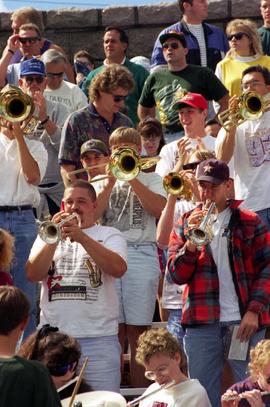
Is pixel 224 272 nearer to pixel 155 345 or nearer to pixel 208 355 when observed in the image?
pixel 208 355

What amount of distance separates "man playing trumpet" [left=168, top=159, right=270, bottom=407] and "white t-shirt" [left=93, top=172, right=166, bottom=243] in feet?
3.34

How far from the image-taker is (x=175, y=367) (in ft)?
25.8

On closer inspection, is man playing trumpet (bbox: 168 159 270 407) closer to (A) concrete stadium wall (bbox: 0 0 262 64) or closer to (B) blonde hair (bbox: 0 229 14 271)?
(B) blonde hair (bbox: 0 229 14 271)

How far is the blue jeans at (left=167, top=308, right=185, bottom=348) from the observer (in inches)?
347


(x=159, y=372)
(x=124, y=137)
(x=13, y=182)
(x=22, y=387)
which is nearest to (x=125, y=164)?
(x=124, y=137)

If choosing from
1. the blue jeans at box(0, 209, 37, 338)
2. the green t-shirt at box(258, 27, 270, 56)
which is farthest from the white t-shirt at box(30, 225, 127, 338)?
the green t-shirt at box(258, 27, 270, 56)

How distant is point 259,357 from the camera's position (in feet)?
25.3

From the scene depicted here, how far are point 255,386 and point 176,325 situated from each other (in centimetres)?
127

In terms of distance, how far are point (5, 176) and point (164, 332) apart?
219 centimetres

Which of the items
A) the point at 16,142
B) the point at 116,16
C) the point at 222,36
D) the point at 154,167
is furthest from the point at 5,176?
the point at 116,16

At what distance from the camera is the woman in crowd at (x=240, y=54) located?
38.9 feet

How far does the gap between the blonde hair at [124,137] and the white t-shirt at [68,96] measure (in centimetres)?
208


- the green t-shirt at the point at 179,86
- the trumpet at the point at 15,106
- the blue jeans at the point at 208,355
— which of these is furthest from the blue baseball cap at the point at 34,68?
the blue jeans at the point at 208,355

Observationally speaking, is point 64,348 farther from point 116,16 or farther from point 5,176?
point 116,16
